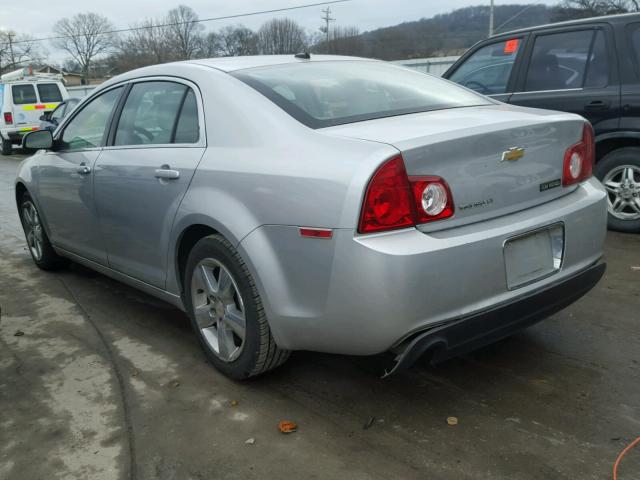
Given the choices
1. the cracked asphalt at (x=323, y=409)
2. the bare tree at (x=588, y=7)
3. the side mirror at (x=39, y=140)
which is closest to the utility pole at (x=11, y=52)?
the bare tree at (x=588, y=7)

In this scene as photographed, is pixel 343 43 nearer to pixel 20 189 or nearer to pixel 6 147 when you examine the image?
pixel 6 147

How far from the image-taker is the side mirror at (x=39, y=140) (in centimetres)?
443

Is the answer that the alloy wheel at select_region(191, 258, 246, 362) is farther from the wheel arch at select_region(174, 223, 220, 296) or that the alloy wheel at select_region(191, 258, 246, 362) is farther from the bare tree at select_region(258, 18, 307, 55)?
the bare tree at select_region(258, 18, 307, 55)

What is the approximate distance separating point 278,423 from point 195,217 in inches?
41.3

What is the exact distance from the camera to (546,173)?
2.74 m

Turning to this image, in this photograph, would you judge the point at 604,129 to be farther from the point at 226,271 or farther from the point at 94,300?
the point at 94,300

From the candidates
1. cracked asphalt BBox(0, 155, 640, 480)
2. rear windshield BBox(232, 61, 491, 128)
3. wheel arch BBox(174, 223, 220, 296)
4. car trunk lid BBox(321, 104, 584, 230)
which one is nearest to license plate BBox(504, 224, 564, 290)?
car trunk lid BBox(321, 104, 584, 230)

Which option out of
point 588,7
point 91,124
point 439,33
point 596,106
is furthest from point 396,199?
point 588,7

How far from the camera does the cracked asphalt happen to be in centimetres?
241

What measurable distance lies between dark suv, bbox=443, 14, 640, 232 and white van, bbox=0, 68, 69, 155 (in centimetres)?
1620

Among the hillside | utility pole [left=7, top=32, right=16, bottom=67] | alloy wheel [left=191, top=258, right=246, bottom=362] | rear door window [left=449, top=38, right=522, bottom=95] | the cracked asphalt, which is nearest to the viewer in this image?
the cracked asphalt

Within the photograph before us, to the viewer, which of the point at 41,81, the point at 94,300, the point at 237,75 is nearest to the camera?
the point at 237,75

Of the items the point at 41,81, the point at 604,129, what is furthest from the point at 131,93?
the point at 41,81

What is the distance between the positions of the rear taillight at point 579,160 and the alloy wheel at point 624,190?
2491 millimetres
